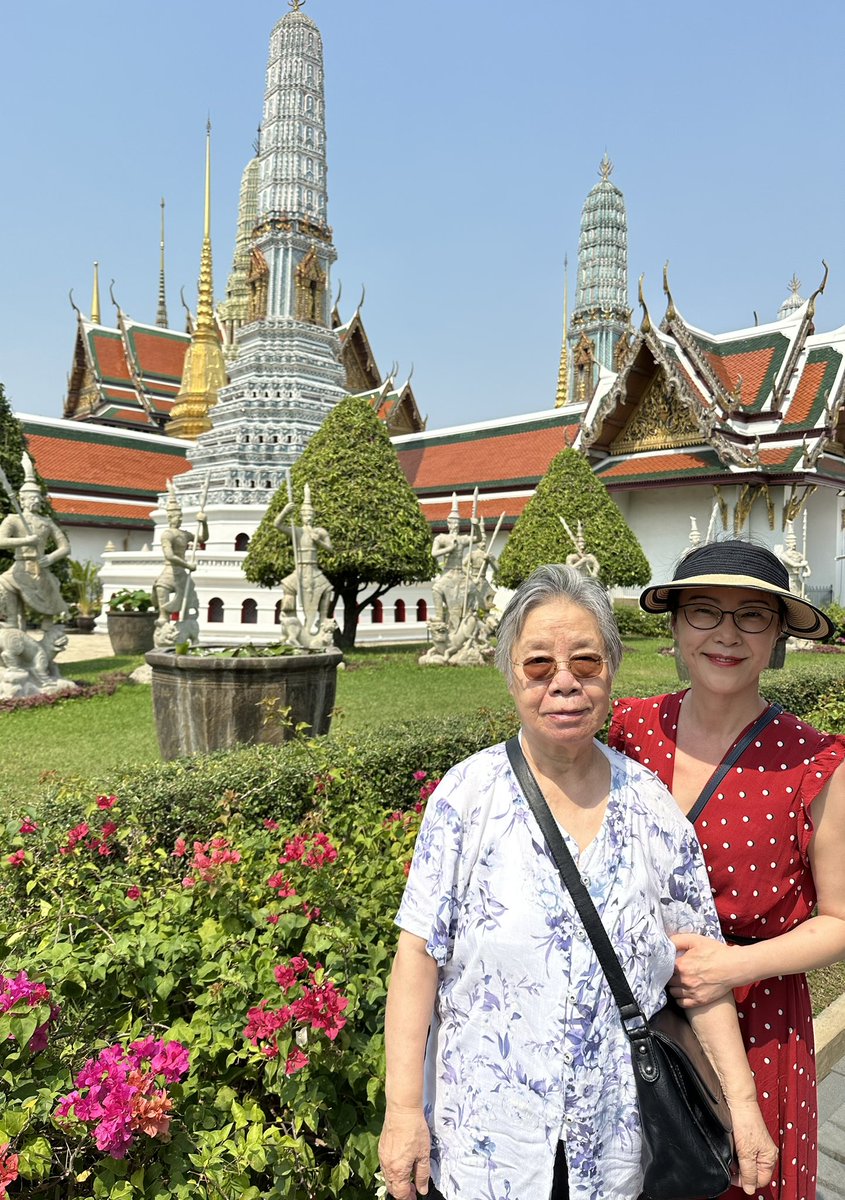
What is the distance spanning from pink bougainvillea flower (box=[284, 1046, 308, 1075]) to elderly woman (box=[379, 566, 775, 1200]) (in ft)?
1.20

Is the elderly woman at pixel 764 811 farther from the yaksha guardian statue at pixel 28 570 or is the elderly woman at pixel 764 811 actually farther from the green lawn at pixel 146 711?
the yaksha guardian statue at pixel 28 570

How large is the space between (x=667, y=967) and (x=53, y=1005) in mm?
1433

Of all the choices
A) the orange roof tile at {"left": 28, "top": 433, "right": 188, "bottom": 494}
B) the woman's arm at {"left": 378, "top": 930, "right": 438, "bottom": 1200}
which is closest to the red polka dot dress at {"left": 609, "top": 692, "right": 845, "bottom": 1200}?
the woman's arm at {"left": 378, "top": 930, "right": 438, "bottom": 1200}

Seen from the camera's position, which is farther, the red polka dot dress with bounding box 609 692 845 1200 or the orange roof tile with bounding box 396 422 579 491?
the orange roof tile with bounding box 396 422 579 491

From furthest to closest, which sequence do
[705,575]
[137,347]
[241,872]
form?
1. [137,347]
2. [241,872]
3. [705,575]

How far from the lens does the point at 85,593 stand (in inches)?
812

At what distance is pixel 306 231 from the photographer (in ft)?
80.1

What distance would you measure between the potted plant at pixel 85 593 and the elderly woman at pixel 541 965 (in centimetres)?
1961

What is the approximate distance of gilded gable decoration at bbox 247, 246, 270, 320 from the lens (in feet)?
79.9

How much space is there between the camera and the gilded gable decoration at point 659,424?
2030cm

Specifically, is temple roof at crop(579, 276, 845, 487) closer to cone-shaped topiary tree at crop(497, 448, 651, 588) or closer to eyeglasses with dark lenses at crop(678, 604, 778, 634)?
cone-shaped topiary tree at crop(497, 448, 651, 588)

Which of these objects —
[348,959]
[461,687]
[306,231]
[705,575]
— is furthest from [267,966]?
[306,231]

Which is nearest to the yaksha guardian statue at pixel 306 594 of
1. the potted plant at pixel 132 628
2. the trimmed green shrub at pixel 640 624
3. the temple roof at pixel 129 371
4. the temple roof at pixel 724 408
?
the potted plant at pixel 132 628

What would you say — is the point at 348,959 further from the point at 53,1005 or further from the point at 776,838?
the point at 776,838
